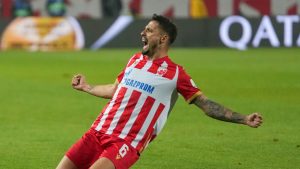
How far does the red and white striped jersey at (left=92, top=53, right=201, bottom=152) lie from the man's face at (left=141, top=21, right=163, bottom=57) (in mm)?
147

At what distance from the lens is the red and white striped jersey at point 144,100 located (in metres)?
7.49

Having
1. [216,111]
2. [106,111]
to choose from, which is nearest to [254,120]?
[216,111]

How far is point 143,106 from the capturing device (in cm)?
752

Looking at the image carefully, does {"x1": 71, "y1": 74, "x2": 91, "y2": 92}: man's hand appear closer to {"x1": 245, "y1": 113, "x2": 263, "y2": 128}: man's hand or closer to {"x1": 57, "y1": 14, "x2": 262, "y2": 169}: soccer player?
{"x1": 57, "y1": 14, "x2": 262, "y2": 169}: soccer player

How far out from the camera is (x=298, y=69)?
79.3 feet

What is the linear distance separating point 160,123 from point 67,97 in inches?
405

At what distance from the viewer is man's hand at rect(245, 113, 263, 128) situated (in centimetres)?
722

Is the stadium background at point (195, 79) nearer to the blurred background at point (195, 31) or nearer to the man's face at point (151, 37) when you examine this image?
the blurred background at point (195, 31)

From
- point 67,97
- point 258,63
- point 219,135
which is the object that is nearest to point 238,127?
point 219,135

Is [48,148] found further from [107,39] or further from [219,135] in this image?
[107,39]

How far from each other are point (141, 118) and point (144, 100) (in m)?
0.16

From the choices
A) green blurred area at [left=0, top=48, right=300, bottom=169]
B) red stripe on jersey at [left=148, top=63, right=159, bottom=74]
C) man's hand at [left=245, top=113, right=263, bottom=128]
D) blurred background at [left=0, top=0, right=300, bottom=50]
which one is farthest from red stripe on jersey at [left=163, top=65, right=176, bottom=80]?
blurred background at [left=0, top=0, right=300, bottom=50]

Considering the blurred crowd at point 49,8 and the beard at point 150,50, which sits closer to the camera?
the beard at point 150,50

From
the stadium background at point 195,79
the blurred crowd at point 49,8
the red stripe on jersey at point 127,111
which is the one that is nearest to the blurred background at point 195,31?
the stadium background at point 195,79
